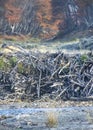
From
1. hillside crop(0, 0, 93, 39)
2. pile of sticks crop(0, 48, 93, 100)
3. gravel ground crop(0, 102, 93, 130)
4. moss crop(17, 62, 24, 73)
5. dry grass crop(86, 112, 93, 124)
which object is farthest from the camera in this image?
hillside crop(0, 0, 93, 39)

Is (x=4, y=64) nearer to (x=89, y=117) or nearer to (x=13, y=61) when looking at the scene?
(x=13, y=61)

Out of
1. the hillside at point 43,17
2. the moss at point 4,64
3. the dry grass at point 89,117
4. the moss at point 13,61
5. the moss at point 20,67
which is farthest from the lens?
the hillside at point 43,17

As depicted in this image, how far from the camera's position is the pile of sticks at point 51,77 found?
20906 mm

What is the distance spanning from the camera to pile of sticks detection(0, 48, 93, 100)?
20.9 meters

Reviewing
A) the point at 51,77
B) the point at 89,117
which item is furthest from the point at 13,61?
the point at 89,117

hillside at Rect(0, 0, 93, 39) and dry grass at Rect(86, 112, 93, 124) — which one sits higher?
hillside at Rect(0, 0, 93, 39)

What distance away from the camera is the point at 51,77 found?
21.3m

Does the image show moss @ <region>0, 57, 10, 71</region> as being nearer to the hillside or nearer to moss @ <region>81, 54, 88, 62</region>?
moss @ <region>81, 54, 88, 62</region>

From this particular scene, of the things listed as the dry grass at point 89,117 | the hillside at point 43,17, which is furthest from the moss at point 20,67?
the hillside at point 43,17

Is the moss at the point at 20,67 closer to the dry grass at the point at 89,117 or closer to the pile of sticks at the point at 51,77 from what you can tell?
the pile of sticks at the point at 51,77

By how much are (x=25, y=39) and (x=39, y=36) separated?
1.95 meters

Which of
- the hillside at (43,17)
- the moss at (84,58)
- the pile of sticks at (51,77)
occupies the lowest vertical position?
the pile of sticks at (51,77)

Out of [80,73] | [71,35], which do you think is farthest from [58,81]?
[71,35]

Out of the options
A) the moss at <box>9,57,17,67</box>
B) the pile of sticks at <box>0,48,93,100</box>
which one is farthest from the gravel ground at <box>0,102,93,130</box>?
the moss at <box>9,57,17,67</box>
